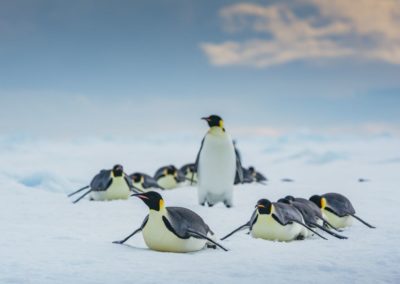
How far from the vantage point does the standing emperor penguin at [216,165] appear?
25.8 feet

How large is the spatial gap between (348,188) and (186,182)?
353cm

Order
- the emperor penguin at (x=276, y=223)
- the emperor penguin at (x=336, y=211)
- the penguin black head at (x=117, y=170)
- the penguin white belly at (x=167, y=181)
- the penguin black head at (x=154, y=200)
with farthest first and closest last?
the penguin white belly at (x=167, y=181) < the penguin black head at (x=117, y=170) < the emperor penguin at (x=336, y=211) < the emperor penguin at (x=276, y=223) < the penguin black head at (x=154, y=200)

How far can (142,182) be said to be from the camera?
9.63 metres

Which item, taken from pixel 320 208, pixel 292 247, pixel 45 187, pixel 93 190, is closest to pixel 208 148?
pixel 93 190

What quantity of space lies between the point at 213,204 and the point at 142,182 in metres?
1.96

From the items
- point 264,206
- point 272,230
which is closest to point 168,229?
point 264,206

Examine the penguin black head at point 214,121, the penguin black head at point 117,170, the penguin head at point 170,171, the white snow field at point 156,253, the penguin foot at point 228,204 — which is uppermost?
the penguin black head at point 214,121

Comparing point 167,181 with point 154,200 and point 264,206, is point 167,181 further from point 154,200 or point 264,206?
point 154,200

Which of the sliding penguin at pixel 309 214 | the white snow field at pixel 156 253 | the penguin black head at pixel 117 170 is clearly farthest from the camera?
the penguin black head at pixel 117 170

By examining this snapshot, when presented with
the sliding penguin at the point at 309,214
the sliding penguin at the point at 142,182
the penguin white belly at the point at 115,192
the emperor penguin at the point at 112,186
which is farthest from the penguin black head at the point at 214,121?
the sliding penguin at the point at 309,214

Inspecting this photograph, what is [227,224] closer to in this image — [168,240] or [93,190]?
[168,240]

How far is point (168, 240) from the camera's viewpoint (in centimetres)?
407

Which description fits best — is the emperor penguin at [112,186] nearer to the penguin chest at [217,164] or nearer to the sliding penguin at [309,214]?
the penguin chest at [217,164]

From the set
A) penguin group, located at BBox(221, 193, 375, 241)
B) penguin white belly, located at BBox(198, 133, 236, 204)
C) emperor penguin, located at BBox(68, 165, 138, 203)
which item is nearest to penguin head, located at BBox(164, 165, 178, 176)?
emperor penguin, located at BBox(68, 165, 138, 203)
